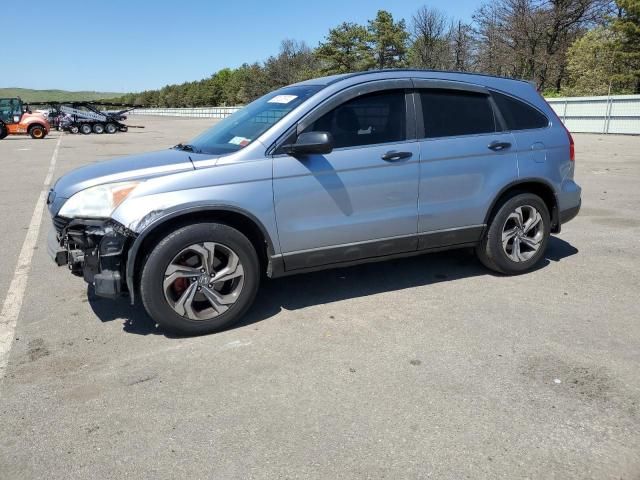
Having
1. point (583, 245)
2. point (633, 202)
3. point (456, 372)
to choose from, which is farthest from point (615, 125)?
point (456, 372)

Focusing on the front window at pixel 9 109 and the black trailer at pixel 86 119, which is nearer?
the front window at pixel 9 109

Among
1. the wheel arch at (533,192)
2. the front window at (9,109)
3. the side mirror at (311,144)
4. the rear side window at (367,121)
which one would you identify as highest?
the front window at (9,109)

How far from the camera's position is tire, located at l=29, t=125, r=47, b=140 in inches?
1195

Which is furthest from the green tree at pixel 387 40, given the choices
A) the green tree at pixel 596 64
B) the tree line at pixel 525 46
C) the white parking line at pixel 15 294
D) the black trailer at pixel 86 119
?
the white parking line at pixel 15 294

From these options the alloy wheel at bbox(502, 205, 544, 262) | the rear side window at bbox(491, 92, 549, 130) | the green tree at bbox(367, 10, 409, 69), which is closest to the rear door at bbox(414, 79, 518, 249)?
the rear side window at bbox(491, 92, 549, 130)

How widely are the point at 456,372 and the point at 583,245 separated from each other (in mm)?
3682

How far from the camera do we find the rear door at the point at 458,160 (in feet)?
14.8

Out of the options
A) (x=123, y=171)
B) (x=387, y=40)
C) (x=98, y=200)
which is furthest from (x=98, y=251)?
(x=387, y=40)

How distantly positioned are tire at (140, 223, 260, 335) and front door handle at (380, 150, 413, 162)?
1287 mm

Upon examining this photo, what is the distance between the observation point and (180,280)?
385cm

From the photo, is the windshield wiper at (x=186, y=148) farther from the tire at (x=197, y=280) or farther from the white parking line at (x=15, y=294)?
the white parking line at (x=15, y=294)

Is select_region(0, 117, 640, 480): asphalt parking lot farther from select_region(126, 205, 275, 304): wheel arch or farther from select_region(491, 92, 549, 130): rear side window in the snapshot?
select_region(491, 92, 549, 130): rear side window

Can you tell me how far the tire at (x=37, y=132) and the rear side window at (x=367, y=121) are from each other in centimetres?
3105

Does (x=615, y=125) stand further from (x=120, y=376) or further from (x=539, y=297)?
(x=120, y=376)
